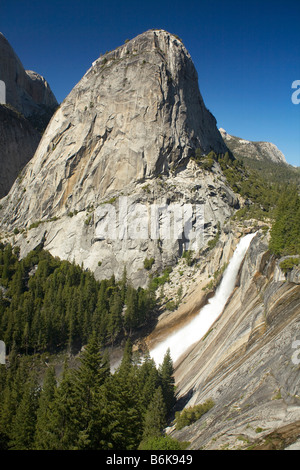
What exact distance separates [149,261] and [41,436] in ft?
162

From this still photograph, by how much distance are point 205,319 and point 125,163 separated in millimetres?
47937

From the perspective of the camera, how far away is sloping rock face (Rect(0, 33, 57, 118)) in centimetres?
12031

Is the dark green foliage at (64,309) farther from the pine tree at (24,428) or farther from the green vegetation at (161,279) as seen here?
the pine tree at (24,428)

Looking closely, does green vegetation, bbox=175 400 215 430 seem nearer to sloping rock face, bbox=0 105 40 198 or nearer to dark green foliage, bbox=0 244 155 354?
dark green foliage, bbox=0 244 155 354

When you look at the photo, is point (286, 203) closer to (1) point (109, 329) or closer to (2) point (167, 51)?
(1) point (109, 329)

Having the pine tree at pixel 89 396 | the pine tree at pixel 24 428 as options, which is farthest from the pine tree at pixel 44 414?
the pine tree at pixel 89 396

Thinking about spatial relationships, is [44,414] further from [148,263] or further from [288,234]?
[148,263]

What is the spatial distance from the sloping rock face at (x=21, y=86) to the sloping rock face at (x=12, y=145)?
64.9ft

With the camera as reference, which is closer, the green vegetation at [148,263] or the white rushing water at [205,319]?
the white rushing water at [205,319]

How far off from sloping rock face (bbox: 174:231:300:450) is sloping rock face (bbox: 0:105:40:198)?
9521 cm

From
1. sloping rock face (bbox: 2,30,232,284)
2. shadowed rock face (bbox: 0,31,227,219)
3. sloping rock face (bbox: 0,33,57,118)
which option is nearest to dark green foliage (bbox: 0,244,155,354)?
sloping rock face (bbox: 2,30,232,284)

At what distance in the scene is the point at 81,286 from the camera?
208ft

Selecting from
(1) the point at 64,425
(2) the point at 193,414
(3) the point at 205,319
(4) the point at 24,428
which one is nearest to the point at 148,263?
(3) the point at 205,319

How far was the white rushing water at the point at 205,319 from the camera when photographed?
4847 cm
